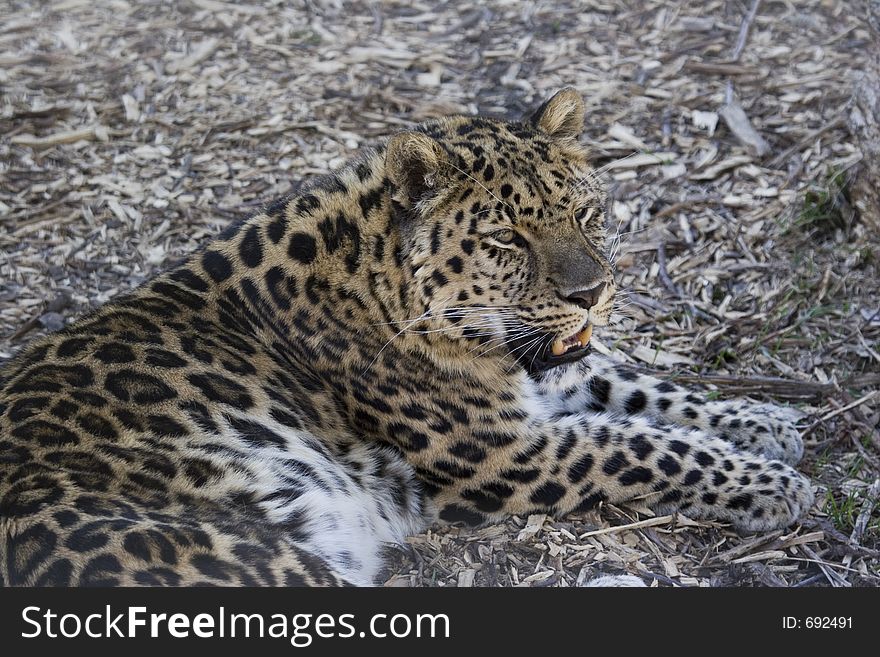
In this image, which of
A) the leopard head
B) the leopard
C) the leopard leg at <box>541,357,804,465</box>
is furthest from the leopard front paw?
the leopard head

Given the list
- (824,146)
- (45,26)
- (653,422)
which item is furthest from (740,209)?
(45,26)

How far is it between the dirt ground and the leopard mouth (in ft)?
2.60

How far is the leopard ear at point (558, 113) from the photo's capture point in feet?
21.4

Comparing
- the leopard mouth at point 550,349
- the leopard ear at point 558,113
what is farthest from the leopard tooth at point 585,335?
the leopard ear at point 558,113

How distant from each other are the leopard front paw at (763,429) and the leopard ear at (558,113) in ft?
7.41

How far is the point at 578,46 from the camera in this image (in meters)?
11.5

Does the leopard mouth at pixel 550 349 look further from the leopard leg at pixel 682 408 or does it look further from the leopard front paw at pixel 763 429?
the leopard front paw at pixel 763 429

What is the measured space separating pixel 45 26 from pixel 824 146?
8415 mm

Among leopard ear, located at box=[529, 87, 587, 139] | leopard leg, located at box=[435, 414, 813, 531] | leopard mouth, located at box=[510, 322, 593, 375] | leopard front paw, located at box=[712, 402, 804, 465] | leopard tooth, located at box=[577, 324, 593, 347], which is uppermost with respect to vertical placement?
leopard ear, located at box=[529, 87, 587, 139]

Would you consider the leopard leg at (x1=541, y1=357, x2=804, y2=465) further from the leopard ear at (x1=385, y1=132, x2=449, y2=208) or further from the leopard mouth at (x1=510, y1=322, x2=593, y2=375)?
the leopard ear at (x1=385, y1=132, x2=449, y2=208)

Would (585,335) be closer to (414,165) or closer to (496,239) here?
(496,239)

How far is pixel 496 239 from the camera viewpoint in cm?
608

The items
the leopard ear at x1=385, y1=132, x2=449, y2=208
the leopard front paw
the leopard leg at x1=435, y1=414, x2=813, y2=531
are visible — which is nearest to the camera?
the leopard ear at x1=385, y1=132, x2=449, y2=208

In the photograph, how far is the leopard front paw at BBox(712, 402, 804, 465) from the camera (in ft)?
23.4
